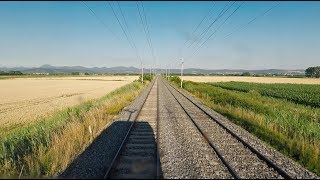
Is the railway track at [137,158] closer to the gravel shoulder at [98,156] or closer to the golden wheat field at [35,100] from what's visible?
the gravel shoulder at [98,156]

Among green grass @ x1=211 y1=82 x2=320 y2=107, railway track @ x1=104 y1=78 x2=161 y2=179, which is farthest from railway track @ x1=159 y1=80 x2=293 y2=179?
green grass @ x1=211 y1=82 x2=320 y2=107

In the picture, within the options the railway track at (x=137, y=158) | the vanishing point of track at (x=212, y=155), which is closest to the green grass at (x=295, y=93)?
the vanishing point of track at (x=212, y=155)

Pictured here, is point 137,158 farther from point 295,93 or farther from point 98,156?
point 295,93

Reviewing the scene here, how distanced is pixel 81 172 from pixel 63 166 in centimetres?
74

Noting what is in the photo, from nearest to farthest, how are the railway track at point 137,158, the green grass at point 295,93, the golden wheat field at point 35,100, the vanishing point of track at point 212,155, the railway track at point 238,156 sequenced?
the railway track at point 137,158 < the vanishing point of track at point 212,155 < the railway track at point 238,156 < the golden wheat field at point 35,100 < the green grass at point 295,93

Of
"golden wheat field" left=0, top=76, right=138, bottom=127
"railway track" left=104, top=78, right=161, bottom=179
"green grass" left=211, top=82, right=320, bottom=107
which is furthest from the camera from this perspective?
"green grass" left=211, top=82, right=320, bottom=107

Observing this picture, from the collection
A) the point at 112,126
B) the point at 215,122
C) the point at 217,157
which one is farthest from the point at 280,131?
the point at 112,126

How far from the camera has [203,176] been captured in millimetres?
7926

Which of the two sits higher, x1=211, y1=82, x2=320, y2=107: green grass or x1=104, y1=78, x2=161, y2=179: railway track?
x1=104, y1=78, x2=161, y2=179: railway track

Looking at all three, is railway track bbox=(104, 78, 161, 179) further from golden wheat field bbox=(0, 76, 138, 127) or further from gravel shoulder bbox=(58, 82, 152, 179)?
golden wheat field bbox=(0, 76, 138, 127)

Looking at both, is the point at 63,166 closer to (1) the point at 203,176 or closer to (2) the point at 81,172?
(2) the point at 81,172

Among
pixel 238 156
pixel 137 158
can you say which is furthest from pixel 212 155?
pixel 137 158

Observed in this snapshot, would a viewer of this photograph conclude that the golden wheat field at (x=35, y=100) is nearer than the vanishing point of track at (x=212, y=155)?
No

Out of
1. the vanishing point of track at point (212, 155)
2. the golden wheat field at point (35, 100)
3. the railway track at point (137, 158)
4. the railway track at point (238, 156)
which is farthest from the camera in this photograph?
the golden wheat field at point (35, 100)
